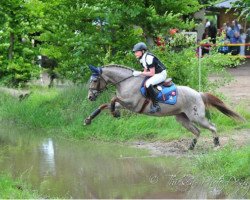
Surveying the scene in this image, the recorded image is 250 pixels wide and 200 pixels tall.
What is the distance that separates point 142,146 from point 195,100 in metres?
1.94

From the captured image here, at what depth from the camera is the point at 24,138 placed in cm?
1878

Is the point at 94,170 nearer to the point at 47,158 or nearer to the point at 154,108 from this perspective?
the point at 47,158

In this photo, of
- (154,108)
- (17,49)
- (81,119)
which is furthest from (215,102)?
(17,49)

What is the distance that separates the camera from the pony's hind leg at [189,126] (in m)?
15.9

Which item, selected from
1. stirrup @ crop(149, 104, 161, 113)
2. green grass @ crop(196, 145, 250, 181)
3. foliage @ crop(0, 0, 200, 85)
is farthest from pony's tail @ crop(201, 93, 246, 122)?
foliage @ crop(0, 0, 200, 85)

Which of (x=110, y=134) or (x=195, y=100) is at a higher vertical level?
(x=195, y=100)

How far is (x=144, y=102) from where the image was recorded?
1594 centimetres

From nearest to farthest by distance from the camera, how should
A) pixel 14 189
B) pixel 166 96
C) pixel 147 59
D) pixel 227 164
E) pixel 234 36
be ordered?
pixel 14 189 < pixel 227 164 < pixel 147 59 < pixel 166 96 < pixel 234 36

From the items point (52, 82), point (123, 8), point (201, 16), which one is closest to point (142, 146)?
point (123, 8)

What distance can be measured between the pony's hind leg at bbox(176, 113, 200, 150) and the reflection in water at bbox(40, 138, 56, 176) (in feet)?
10.3

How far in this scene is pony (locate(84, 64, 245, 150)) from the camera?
52.1 ft

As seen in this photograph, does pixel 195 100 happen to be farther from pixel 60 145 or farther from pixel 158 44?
pixel 158 44

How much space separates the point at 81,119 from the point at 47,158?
3.82 metres

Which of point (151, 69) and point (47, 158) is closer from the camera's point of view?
point (151, 69)
